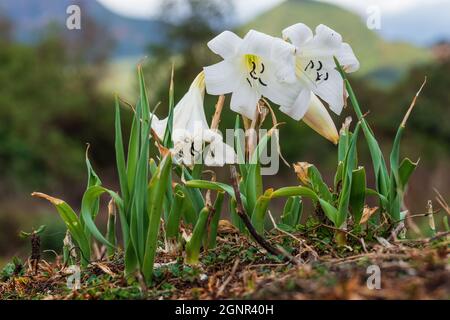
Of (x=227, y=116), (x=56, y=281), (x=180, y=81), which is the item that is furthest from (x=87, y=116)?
(x=56, y=281)

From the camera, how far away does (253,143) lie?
2.04m

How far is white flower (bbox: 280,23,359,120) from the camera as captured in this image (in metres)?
1.95

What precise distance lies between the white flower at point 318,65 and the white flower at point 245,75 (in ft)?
0.13

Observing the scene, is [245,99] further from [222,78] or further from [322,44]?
[322,44]

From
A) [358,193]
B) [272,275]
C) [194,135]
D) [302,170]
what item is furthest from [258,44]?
[272,275]

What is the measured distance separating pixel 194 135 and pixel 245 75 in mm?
228

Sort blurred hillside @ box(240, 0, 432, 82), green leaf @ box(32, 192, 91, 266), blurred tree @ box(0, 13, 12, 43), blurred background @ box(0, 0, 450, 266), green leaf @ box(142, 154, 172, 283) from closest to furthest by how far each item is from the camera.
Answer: green leaf @ box(142, 154, 172, 283)
green leaf @ box(32, 192, 91, 266)
blurred background @ box(0, 0, 450, 266)
blurred tree @ box(0, 13, 12, 43)
blurred hillside @ box(240, 0, 432, 82)

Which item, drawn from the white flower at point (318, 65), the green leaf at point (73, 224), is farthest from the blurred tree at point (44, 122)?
the white flower at point (318, 65)

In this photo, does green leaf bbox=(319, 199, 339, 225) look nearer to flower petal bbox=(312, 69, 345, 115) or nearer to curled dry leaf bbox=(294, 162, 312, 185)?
curled dry leaf bbox=(294, 162, 312, 185)

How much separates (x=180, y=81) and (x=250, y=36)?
17.5 meters

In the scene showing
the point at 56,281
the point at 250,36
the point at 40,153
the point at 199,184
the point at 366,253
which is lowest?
the point at 40,153

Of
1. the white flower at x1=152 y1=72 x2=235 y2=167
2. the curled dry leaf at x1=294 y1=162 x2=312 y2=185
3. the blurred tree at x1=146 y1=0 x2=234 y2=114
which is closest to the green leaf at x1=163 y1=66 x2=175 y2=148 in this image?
the white flower at x1=152 y1=72 x2=235 y2=167

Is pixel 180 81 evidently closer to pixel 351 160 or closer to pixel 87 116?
pixel 87 116

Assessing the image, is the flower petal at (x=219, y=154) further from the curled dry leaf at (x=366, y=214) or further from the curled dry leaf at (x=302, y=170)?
the curled dry leaf at (x=366, y=214)
